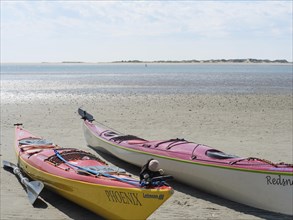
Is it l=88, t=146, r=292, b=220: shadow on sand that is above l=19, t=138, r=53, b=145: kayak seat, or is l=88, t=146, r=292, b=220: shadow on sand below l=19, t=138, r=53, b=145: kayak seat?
below

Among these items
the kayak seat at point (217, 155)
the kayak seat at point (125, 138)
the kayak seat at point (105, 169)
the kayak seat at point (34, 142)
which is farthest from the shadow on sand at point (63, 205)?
the kayak seat at point (125, 138)

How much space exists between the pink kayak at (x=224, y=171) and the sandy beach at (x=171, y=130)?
0.60 feet

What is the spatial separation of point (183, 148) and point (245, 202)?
5.41 feet

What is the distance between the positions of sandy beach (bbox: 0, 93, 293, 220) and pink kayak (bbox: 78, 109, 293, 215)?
0.18 m

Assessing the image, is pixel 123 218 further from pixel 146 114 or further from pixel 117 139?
pixel 146 114

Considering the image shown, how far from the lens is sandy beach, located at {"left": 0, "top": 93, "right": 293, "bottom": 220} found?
6.64 m

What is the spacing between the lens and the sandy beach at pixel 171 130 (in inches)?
261

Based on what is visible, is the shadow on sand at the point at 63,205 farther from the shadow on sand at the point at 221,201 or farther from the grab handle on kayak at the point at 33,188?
the shadow on sand at the point at 221,201

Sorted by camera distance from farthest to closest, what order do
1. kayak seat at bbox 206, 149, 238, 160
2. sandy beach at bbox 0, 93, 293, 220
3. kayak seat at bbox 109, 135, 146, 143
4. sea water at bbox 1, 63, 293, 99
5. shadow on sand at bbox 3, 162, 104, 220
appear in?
sea water at bbox 1, 63, 293, 99 < kayak seat at bbox 109, 135, 146, 143 < kayak seat at bbox 206, 149, 238, 160 < sandy beach at bbox 0, 93, 293, 220 < shadow on sand at bbox 3, 162, 104, 220

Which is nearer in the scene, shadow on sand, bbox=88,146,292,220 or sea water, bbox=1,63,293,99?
shadow on sand, bbox=88,146,292,220

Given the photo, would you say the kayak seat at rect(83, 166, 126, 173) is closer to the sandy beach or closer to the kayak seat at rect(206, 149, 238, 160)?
the sandy beach

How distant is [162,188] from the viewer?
5.18 meters

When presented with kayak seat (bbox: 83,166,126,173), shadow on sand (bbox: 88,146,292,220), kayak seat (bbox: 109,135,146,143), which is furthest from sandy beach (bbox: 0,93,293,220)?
kayak seat (bbox: 83,166,126,173)

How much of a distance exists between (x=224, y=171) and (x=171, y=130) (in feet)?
21.8
